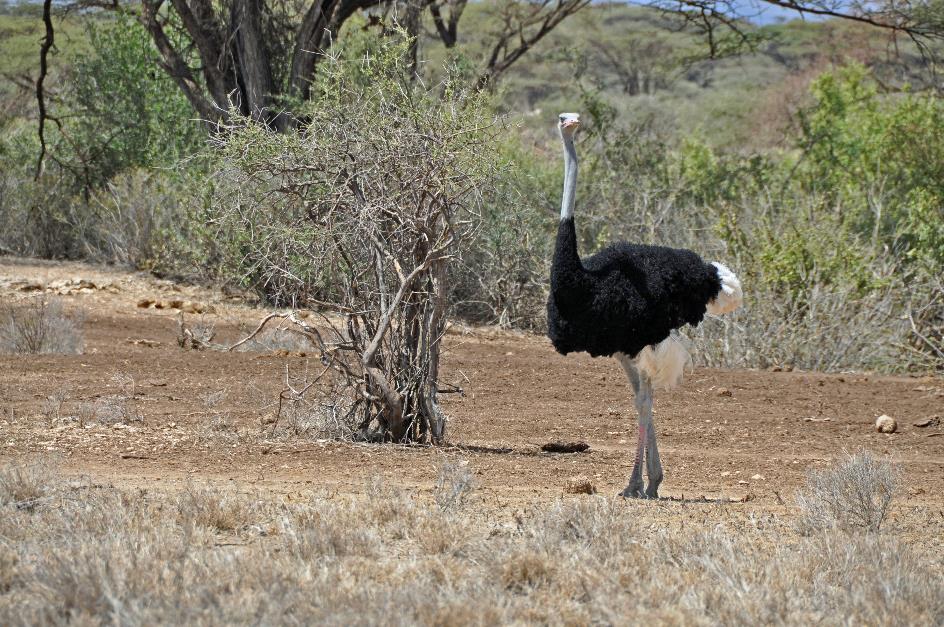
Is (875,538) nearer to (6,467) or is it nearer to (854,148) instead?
(6,467)

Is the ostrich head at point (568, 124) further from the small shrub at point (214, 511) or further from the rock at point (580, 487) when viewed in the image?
the small shrub at point (214, 511)

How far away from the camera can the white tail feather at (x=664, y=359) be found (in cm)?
723

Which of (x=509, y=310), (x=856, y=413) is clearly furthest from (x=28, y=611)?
(x=509, y=310)

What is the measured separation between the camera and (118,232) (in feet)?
59.4

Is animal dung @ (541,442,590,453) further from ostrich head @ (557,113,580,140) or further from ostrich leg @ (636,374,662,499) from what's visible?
ostrich head @ (557,113,580,140)

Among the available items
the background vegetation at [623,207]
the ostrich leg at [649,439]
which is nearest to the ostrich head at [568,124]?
the background vegetation at [623,207]

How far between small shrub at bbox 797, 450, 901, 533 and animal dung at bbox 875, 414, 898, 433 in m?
3.42

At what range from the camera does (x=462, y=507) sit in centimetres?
619

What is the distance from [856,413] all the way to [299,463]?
16.0 feet

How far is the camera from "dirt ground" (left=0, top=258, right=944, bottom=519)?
7387 millimetres

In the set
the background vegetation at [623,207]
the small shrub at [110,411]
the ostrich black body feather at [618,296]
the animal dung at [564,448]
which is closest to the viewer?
the ostrich black body feather at [618,296]

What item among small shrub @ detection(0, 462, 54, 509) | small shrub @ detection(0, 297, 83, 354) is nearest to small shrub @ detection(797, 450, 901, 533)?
small shrub @ detection(0, 462, 54, 509)

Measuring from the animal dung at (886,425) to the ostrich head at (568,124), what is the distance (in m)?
4.02

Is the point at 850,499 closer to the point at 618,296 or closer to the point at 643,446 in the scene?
the point at 643,446
